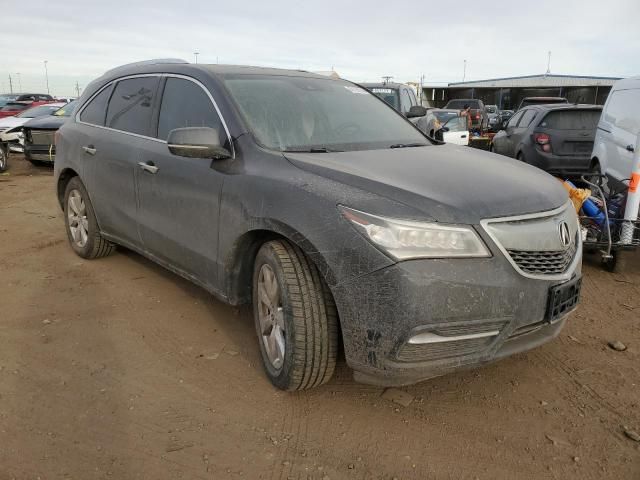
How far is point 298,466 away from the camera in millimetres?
2400

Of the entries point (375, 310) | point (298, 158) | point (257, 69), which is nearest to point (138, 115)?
point (257, 69)

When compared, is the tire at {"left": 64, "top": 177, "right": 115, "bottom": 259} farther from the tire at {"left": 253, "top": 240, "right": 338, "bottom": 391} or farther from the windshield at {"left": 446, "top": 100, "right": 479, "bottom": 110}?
the windshield at {"left": 446, "top": 100, "right": 479, "bottom": 110}

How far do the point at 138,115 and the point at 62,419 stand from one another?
2.34 m

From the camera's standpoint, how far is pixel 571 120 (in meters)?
8.59

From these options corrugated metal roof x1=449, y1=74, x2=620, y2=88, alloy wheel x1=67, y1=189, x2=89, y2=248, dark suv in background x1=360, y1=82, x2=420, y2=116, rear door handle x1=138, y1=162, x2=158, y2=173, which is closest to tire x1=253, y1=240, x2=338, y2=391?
rear door handle x1=138, y1=162, x2=158, y2=173

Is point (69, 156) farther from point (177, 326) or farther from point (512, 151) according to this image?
point (512, 151)

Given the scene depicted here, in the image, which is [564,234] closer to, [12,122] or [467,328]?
[467,328]

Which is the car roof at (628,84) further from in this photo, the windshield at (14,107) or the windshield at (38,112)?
the windshield at (14,107)

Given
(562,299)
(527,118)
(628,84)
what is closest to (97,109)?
(562,299)

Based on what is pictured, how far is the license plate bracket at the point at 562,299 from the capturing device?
2531 mm

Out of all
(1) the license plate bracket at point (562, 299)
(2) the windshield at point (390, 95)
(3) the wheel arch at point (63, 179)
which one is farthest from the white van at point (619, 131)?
(3) the wheel arch at point (63, 179)

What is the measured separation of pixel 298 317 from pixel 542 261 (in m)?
1.19

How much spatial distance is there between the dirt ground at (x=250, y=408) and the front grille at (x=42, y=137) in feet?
29.0

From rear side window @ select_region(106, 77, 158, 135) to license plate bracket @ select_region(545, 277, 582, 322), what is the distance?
2955mm
